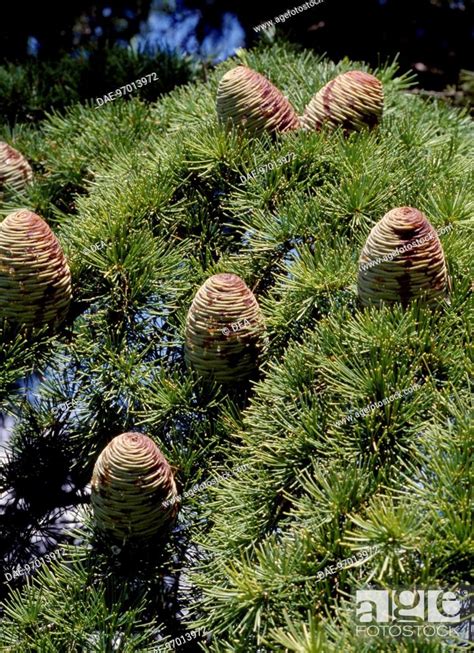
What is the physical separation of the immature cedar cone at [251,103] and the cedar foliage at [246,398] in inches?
0.8

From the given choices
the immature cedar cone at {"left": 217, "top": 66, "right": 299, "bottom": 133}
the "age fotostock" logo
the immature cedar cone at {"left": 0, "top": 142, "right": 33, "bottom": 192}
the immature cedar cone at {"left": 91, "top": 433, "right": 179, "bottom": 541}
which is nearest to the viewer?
the "age fotostock" logo

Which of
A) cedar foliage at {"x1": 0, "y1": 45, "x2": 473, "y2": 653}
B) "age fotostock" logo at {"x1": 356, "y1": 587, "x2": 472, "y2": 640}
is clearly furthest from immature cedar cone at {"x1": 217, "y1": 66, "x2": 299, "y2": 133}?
"age fotostock" logo at {"x1": 356, "y1": 587, "x2": 472, "y2": 640}

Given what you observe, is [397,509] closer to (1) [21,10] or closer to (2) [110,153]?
(2) [110,153]

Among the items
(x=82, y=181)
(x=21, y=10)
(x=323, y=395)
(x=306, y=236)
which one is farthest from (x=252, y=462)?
(x=21, y=10)

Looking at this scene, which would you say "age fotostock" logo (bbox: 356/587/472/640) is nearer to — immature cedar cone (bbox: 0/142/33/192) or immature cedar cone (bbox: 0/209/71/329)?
immature cedar cone (bbox: 0/209/71/329)

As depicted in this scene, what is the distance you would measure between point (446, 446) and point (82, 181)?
0.56 m

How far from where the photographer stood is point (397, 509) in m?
0.58

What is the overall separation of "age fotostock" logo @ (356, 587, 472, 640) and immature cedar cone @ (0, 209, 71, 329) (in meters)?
0.38

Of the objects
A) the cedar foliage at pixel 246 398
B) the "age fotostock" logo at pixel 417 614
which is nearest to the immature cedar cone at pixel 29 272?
the cedar foliage at pixel 246 398

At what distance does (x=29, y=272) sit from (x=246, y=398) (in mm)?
206

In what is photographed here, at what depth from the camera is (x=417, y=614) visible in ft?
1.76

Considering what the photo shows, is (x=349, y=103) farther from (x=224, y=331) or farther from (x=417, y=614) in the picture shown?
(x=417, y=614)

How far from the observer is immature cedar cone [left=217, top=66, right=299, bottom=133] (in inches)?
34.7

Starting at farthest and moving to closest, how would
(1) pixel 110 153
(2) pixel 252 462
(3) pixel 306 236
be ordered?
(1) pixel 110 153, (3) pixel 306 236, (2) pixel 252 462
